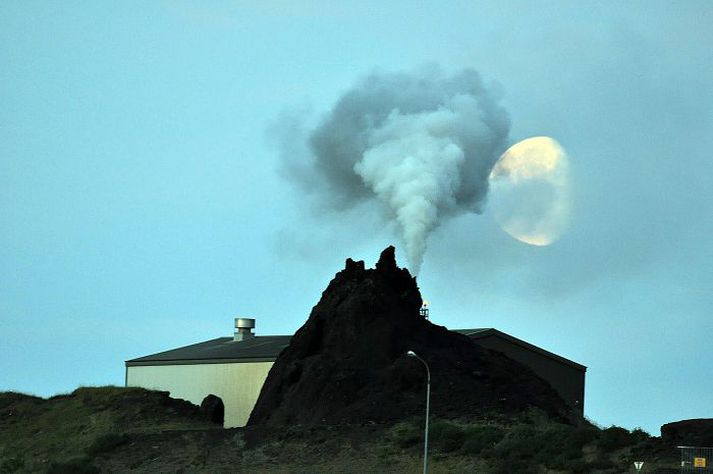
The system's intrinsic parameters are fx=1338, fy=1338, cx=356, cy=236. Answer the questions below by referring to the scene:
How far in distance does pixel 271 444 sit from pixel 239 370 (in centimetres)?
1828

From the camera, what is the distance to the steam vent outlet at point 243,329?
105 metres

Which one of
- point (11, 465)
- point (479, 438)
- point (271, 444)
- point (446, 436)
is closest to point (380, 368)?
point (271, 444)

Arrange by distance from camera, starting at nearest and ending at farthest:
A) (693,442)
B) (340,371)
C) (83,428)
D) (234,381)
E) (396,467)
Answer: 1. (693,442)
2. (396,467)
3. (340,371)
4. (83,428)
5. (234,381)

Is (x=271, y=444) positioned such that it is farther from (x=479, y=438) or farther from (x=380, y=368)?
(x=479, y=438)

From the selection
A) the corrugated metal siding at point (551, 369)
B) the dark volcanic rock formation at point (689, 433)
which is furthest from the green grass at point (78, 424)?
the dark volcanic rock formation at point (689, 433)

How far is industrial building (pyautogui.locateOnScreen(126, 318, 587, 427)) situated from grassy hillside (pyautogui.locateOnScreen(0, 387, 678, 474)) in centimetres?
512

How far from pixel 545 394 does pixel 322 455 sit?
15.7 meters

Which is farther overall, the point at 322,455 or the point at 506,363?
the point at 506,363

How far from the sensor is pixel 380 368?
79.8 metres

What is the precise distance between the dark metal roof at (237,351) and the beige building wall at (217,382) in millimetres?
377

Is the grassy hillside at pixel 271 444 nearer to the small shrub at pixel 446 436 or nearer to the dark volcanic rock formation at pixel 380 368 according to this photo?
the small shrub at pixel 446 436

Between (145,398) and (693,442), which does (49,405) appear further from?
(693,442)

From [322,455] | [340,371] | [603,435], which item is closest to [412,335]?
[340,371]

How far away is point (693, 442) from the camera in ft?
205
